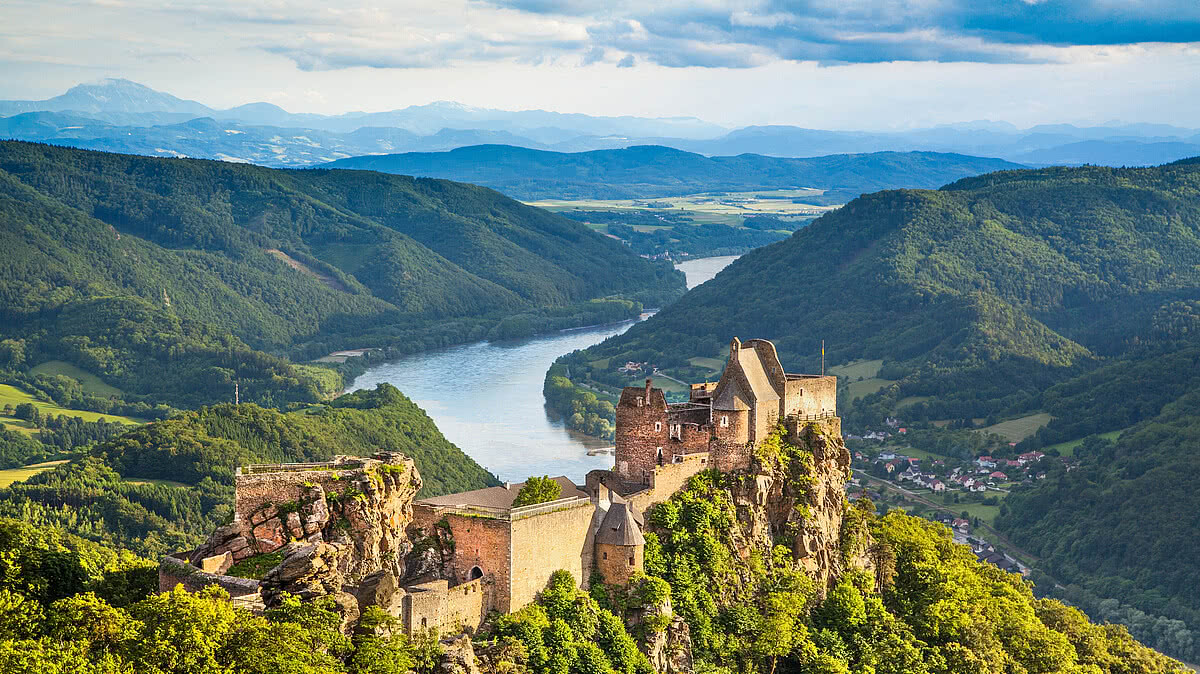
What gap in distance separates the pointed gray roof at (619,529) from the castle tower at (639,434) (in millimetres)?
6609

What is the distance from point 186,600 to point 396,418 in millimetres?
113235

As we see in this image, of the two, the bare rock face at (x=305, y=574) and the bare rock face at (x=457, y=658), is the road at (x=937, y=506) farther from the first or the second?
the bare rock face at (x=305, y=574)

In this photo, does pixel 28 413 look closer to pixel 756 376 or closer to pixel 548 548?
pixel 756 376

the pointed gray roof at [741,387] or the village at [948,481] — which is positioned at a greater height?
the pointed gray roof at [741,387]

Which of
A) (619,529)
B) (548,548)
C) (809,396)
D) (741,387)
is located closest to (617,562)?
(619,529)

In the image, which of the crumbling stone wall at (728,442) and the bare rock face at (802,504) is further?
the crumbling stone wall at (728,442)

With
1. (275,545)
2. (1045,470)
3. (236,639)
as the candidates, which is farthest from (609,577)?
(1045,470)

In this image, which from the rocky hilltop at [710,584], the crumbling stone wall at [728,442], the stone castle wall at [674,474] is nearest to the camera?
the rocky hilltop at [710,584]

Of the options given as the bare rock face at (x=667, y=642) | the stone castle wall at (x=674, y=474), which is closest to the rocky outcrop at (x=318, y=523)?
the bare rock face at (x=667, y=642)

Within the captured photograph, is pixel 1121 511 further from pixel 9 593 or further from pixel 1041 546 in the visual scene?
pixel 9 593

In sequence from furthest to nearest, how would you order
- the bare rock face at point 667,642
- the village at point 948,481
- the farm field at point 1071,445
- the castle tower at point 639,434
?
the farm field at point 1071,445 → the village at point 948,481 → the castle tower at point 639,434 → the bare rock face at point 667,642

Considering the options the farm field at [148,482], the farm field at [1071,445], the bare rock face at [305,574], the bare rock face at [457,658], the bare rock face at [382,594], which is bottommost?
the farm field at [1071,445]

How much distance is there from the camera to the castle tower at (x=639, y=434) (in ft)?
224

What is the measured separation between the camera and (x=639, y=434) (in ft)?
224
